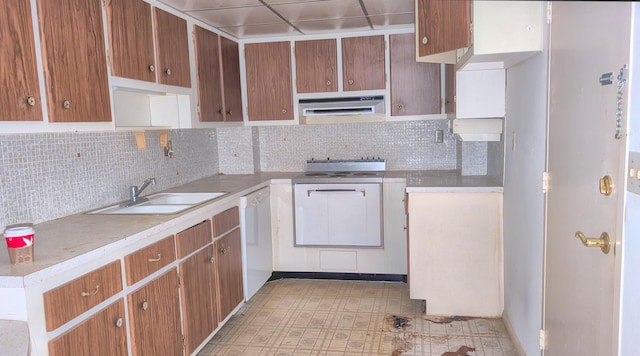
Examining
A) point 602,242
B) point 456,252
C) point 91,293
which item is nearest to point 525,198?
point 456,252

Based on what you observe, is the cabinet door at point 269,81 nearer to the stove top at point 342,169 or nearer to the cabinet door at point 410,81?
the stove top at point 342,169

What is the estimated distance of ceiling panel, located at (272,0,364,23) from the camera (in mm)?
2914

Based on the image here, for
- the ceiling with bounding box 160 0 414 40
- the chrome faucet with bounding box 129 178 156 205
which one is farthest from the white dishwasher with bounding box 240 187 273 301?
the ceiling with bounding box 160 0 414 40

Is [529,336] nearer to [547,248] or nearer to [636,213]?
[547,248]

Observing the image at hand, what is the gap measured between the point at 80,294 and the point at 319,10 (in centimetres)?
227

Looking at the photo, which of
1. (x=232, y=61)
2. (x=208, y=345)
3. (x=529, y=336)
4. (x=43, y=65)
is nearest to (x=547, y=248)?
(x=529, y=336)

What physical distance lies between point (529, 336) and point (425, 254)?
0.87 meters

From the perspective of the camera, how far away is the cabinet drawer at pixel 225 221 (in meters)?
2.80

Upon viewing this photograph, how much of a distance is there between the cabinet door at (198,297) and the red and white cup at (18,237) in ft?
2.92

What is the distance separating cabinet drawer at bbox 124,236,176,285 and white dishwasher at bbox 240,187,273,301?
98 centimetres

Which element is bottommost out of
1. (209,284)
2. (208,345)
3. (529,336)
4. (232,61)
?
(208,345)

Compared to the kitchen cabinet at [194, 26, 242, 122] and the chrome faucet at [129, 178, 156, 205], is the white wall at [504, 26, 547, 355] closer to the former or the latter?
the kitchen cabinet at [194, 26, 242, 122]

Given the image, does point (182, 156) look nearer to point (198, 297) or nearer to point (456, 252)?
point (198, 297)

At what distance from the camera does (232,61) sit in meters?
3.80
